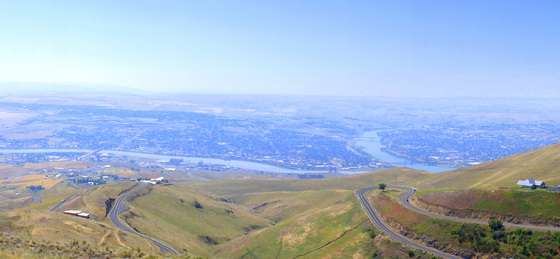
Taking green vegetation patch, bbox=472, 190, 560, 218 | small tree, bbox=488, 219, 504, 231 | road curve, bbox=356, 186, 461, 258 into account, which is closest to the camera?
road curve, bbox=356, 186, 461, 258

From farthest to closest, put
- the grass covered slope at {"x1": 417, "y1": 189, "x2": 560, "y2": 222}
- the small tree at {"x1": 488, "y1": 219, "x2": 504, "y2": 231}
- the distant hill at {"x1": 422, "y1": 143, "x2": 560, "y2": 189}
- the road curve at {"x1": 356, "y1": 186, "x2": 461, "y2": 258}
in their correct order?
1. the distant hill at {"x1": 422, "y1": 143, "x2": 560, "y2": 189}
2. the grass covered slope at {"x1": 417, "y1": 189, "x2": 560, "y2": 222}
3. the small tree at {"x1": 488, "y1": 219, "x2": 504, "y2": 231}
4. the road curve at {"x1": 356, "y1": 186, "x2": 461, "y2": 258}

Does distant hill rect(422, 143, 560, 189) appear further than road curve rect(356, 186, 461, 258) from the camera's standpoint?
Yes

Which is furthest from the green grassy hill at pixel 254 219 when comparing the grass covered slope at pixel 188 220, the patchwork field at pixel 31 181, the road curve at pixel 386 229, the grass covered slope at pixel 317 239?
the patchwork field at pixel 31 181

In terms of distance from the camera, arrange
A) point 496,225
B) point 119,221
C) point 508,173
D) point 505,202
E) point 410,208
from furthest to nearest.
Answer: point 508,173 → point 119,221 → point 410,208 → point 505,202 → point 496,225

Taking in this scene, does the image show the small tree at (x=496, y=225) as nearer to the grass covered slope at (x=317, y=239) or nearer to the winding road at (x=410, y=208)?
the winding road at (x=410, y=208)

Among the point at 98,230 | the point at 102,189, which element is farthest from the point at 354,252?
the point at 102,189

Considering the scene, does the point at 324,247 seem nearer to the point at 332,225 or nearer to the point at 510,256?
the point at 332,225

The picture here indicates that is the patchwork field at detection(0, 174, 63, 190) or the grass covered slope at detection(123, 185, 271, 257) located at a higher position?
the grass covered slope at detection(123, 185, 271, 257)

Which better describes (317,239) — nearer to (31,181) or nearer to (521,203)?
(521,203)

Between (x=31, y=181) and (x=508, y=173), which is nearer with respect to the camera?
Result: (x=508, y=173)

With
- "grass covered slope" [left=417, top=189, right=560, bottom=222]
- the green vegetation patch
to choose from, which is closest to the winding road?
"grass covered slope" [left=417, top=189, right=560, bottom=222]

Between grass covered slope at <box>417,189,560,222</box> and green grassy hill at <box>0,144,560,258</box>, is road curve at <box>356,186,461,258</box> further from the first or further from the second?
grass covered slope at <box>417,189,560,222</box>

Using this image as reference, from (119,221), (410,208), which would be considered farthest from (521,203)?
(119,221)
